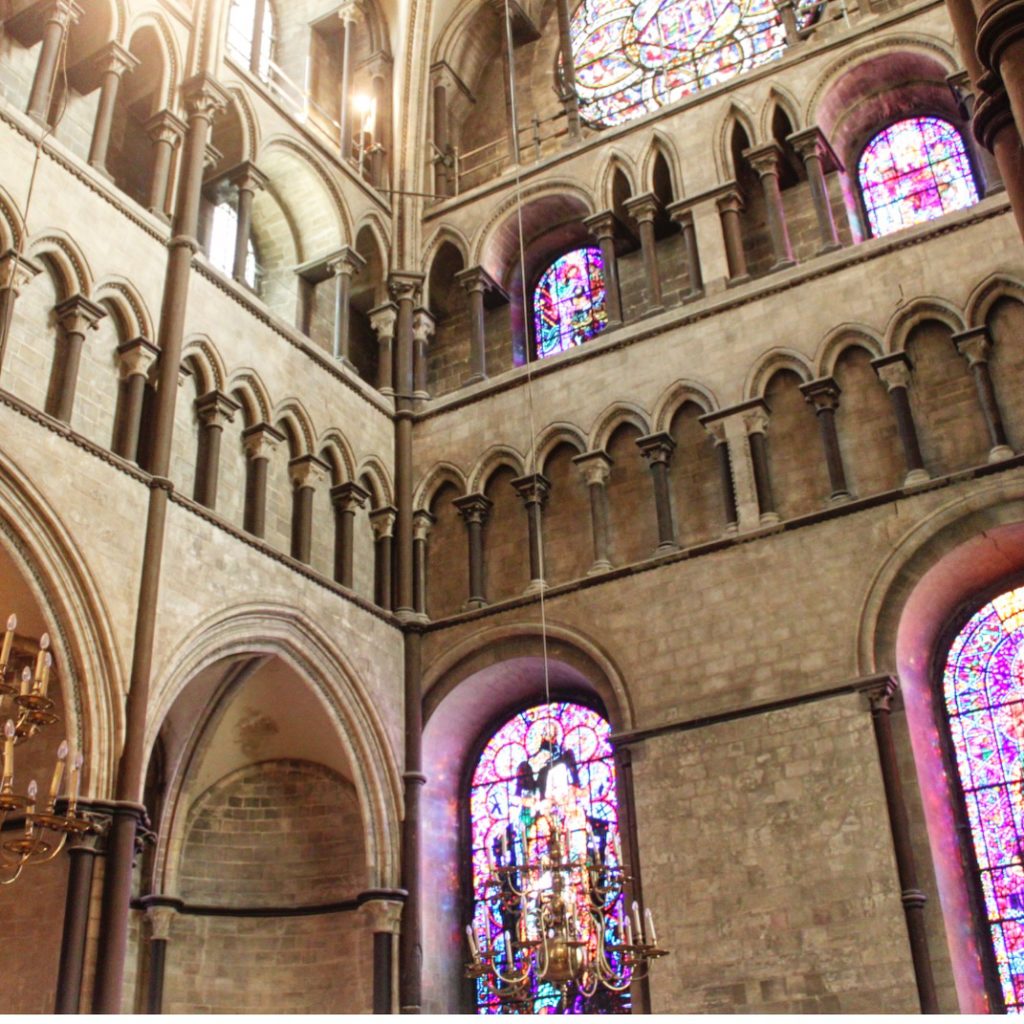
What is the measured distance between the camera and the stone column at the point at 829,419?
12.6m

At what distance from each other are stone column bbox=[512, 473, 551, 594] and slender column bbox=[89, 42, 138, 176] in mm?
5087

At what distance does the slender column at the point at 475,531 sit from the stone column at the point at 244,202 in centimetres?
326

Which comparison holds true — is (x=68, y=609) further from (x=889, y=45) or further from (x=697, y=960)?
(x=889, y=45)

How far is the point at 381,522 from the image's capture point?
1473 centimetres

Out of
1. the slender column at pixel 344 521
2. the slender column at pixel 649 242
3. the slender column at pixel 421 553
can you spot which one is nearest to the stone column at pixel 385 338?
the slender column at pixel 421 553

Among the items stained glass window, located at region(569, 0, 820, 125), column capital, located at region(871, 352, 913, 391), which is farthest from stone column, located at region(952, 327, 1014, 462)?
stained glass window, located at region(569, 0, 820, 125)

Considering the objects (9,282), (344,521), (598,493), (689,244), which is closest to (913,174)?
(689,244)

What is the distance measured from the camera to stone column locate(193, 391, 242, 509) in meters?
12.5

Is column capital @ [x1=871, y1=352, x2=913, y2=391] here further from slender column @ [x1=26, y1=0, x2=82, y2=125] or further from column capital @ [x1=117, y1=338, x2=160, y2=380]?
slender column @ [x1=26, y1=0, x2=82, y2=125]

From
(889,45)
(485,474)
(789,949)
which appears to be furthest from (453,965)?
(889,45)

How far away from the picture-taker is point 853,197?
14719mm

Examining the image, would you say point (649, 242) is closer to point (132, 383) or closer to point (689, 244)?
point (689, 244)

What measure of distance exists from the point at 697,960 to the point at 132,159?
9.42 metres

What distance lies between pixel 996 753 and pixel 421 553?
612 centimetres
